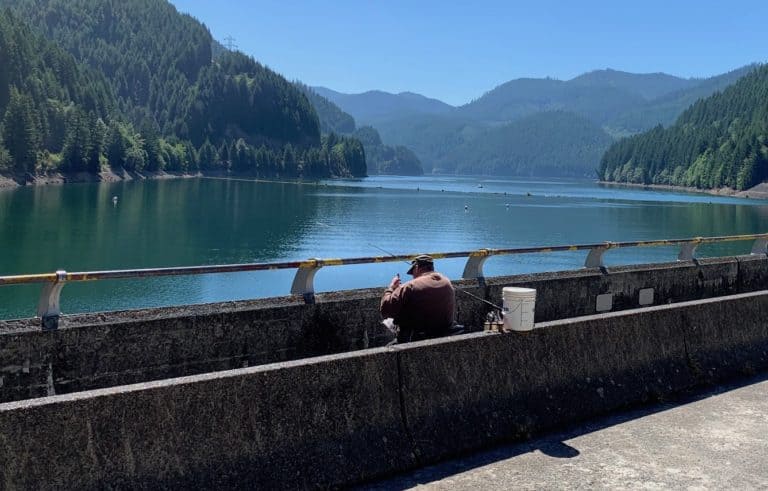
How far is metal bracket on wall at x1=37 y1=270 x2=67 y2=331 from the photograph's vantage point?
660 cm

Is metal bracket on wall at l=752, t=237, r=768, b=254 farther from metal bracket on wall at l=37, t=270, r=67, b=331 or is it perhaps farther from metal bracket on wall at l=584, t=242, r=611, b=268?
metal bracket on wall at l=37, t=270, r=67, b=331

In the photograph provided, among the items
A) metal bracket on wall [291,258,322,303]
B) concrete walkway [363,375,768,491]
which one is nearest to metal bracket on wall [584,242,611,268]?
concrete walkway [363,375,768,491]

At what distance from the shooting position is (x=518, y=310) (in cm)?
688

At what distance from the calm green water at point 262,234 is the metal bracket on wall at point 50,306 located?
12664mm

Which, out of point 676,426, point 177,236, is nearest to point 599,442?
point 676,426

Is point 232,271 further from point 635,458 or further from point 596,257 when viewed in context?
point 596,257

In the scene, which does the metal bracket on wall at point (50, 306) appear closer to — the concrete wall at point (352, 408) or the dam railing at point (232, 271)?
the dam railing at point (232, 271)

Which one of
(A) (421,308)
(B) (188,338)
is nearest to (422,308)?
(A) (421,308)

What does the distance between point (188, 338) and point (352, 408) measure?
8.01ft

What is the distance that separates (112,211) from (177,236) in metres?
24.2

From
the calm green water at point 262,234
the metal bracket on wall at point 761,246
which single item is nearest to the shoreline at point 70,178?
the calm green water at point 262,234

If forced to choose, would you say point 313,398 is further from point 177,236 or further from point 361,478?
point 177,236

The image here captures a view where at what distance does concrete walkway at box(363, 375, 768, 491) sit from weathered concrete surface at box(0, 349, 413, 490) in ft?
1.40

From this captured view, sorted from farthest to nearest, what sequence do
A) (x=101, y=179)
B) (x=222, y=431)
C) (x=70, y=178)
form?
(x=101, y=179), (x=70, y=178), (x=222, y=431)
